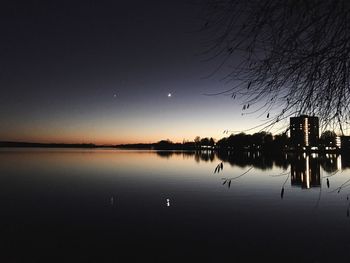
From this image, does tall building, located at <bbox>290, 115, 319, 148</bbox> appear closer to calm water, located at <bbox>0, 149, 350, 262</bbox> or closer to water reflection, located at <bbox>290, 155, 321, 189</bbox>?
calm water, located at <bbox>0, 149, 350, 262</bbox>

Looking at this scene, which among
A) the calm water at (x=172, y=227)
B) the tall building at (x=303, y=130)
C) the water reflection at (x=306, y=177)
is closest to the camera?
the tall building at (x=303, y=130)

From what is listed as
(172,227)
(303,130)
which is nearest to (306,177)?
(172,227)

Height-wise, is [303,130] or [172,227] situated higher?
[303,130]

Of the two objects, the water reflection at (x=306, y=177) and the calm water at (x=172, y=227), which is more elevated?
the water reflection at (x=306, y=177)

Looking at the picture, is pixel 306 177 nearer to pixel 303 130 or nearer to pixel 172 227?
pixel 172 227

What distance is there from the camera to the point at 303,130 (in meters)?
3.63

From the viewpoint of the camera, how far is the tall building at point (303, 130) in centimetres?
360

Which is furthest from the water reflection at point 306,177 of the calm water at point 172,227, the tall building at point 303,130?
the tall building at point 303,130

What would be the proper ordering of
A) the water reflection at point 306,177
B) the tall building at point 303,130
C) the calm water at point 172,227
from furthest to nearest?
the water reflection at point 306,177 < the calm water at point 172,227 < the tall building at point 303,130

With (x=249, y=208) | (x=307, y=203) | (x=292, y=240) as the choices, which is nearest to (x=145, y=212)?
(x=249, y=208)

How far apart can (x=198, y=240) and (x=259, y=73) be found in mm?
13733

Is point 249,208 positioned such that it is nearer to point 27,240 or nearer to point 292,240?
point 292,240

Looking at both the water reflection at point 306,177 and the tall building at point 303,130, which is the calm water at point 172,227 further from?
the water reflection at point 306,177

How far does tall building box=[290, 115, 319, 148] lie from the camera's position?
360cm
